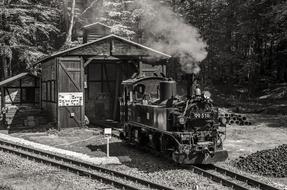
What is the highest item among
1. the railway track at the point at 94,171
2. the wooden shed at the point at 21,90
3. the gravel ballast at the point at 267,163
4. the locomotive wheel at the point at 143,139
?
the wooden shed at the point at 21,90

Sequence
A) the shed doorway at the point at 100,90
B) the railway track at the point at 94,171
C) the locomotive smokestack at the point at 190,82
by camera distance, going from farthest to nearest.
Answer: the shed doorway at the point at 100,90
the locomotive smokestack at the point at 190,82
the railway track at the point at 94,171

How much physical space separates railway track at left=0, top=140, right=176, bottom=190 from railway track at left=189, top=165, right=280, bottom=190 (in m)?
1.92

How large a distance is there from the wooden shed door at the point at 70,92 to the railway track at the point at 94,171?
6405mm

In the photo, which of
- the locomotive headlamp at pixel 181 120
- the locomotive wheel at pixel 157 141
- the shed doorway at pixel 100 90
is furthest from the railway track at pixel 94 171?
the shed doorway at pixel 100 90

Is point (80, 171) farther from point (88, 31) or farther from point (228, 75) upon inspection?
point (228, 75)

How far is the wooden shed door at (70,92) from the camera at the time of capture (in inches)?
934

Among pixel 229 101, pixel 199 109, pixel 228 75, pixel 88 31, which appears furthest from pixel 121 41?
pixel 228 75

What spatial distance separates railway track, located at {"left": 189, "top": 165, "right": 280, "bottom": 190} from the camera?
34.7 ft

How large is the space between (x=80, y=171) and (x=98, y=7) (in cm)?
3171

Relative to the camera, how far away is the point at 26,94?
101ft

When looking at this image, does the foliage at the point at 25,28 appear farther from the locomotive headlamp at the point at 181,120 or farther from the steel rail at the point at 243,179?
the steel rail at the point at 243,179

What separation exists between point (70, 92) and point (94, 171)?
1156 cm

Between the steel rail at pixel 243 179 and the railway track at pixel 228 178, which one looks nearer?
the steel rail at pixel 243 179

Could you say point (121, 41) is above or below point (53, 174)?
above
